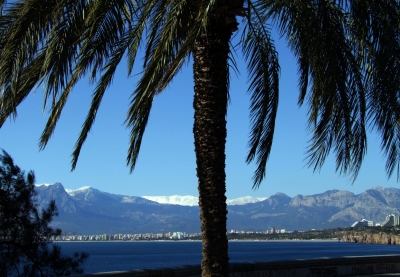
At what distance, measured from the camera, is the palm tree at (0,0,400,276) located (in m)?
7.98

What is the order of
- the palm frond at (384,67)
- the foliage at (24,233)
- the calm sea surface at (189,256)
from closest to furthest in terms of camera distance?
the palm frond at (384,67), the foliage at (24,233), the calm sea surface at (189,256)

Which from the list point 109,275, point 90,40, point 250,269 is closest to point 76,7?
point 90,40

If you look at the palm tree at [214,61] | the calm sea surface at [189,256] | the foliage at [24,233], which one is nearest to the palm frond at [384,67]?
the palm tree at [214,61]

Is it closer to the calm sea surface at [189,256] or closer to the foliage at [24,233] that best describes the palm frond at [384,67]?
the foliage at [24,233]

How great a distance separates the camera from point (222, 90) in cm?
902

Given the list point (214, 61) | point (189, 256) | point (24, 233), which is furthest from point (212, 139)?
point (189, 256)

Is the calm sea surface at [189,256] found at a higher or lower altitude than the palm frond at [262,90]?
lower

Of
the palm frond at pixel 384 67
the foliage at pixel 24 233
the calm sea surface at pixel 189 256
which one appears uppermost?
the palm frond at pixel 384 67

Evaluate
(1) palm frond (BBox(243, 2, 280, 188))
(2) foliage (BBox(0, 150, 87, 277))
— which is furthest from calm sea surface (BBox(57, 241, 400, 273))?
(1) palm frond (BBox(243, 2, 280, 188))

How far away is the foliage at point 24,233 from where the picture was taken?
14.0 meters

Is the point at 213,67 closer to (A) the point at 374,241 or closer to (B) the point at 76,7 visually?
(B) the point at 76,7

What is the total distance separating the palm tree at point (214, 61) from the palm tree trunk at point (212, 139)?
1cm

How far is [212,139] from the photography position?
883 centimetres

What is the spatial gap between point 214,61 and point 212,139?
1185 mm
